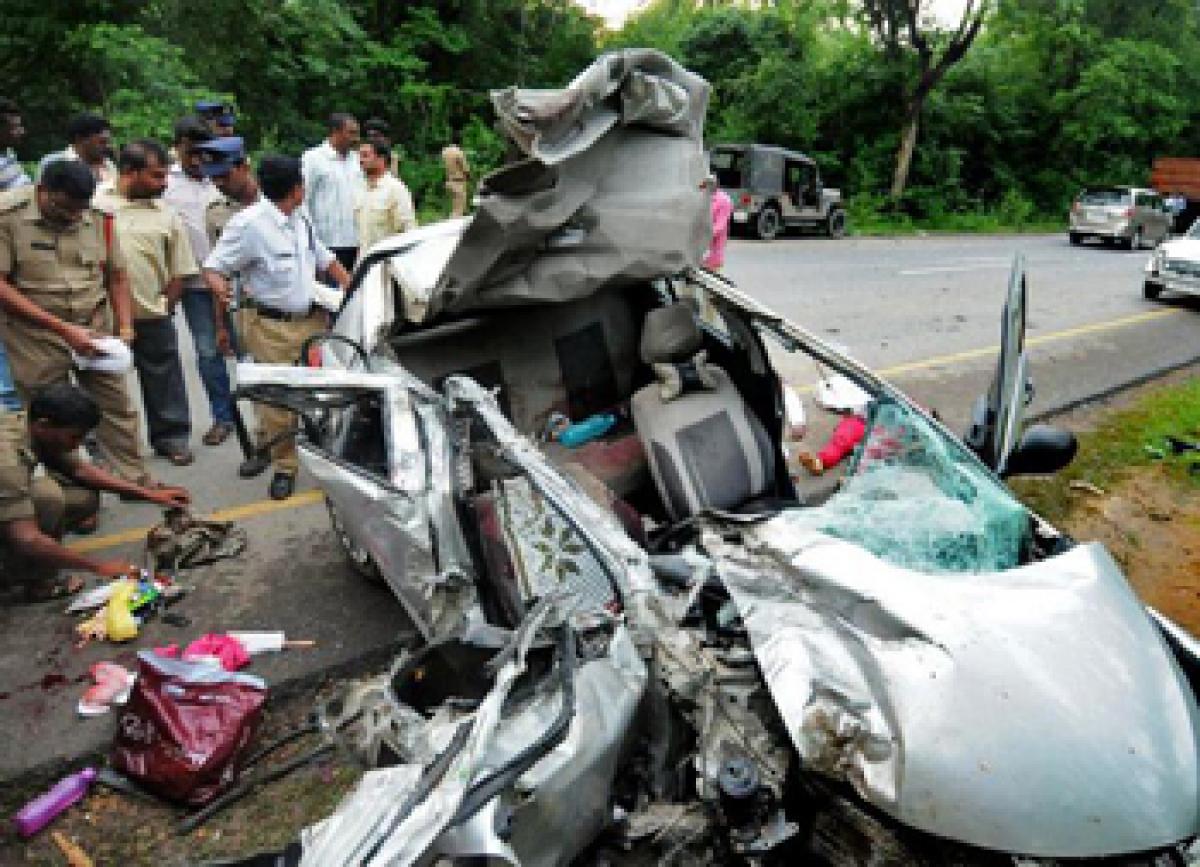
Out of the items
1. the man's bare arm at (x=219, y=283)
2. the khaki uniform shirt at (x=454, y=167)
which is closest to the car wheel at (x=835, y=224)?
the khaki uniform shirt at (x=454, y=167)

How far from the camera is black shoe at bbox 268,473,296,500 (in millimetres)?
4539

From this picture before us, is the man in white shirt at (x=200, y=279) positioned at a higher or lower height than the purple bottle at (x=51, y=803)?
higher

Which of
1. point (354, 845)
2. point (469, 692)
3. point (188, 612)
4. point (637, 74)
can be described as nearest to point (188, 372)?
point (188, 612)

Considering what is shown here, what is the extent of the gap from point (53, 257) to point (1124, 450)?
683 cm

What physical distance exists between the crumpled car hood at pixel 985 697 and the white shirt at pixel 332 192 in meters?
5.65

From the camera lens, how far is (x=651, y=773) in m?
1.69

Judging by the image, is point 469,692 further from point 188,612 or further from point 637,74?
point 637,74

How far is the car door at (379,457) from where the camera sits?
2.45 metres

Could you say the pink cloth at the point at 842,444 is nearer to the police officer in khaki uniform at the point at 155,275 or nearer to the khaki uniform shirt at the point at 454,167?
the police officer in khaki uniform at the point at 155,275

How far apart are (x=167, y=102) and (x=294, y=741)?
1260cm

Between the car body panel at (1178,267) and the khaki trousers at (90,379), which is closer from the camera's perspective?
the khaki trousers at (90,379)

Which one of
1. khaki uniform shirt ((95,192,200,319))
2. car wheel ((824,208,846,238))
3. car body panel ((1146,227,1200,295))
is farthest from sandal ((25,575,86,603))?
car wheel ((824,208,846,238))

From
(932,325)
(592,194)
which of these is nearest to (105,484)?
(592,194)

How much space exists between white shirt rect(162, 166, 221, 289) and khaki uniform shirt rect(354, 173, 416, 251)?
3.81 ft
